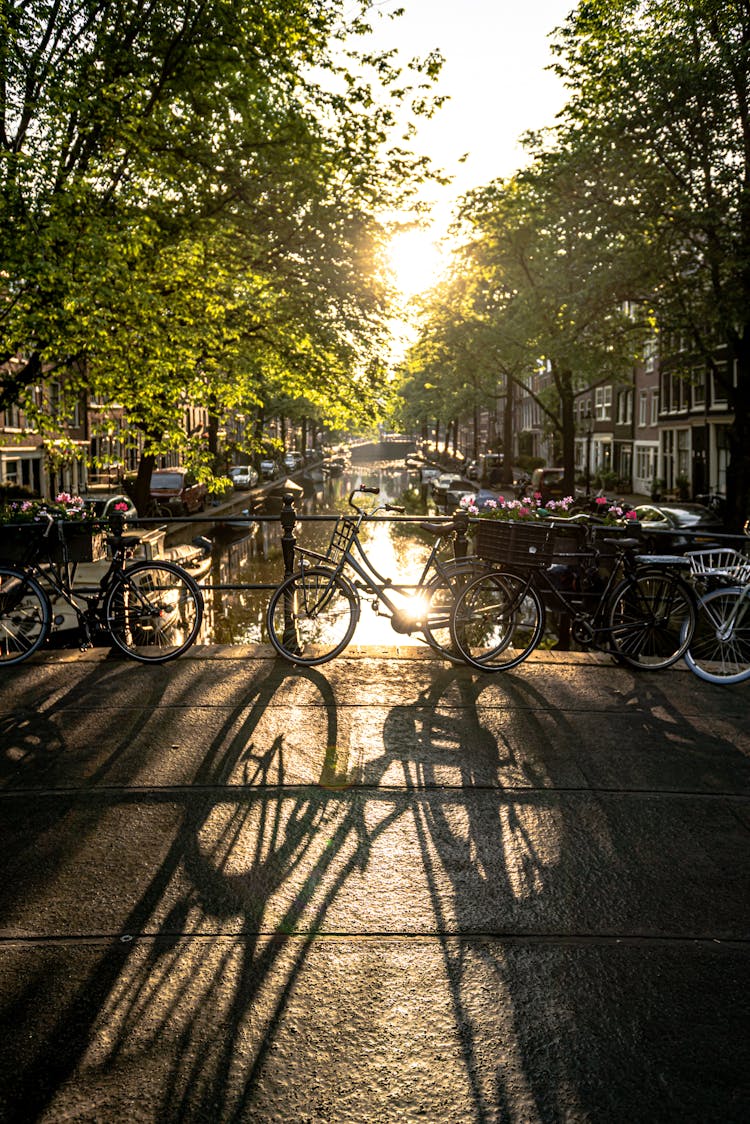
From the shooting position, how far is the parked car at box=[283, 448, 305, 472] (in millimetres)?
71875

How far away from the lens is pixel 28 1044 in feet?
9.18

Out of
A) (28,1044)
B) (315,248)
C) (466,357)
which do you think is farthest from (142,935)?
(466,357)

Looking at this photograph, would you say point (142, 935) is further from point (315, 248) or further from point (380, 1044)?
point (315, 248)

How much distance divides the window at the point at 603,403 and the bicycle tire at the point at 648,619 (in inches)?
2074

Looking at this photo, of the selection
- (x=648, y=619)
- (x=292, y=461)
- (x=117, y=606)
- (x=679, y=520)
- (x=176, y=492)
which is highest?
(x=292, y=461)

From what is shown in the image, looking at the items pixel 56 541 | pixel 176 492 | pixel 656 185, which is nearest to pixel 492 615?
pixel 56 541

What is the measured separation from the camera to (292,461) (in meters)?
77.6

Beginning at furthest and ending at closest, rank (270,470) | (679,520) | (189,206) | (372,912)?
(270,470), (679,520), (189,206), (372,912)

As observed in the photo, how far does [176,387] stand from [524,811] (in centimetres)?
1289

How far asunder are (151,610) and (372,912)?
14.4 feet

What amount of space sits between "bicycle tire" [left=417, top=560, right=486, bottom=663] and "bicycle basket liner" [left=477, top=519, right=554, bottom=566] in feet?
1.05

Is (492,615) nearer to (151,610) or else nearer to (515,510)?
(515,510)

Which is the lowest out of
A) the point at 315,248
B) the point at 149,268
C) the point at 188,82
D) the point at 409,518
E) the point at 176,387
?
the point at 409,518

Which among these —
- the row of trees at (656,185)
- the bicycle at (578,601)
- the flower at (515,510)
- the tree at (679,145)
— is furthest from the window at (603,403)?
the bicycle at (578,601)
